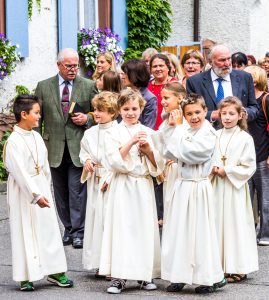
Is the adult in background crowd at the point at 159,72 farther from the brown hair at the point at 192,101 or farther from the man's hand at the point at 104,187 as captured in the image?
the brown hair at the point at 192,101

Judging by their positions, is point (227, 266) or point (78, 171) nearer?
point (227, 266)

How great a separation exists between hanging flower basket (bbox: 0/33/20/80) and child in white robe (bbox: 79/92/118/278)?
608cm

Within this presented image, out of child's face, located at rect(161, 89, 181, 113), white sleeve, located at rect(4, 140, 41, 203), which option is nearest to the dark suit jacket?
child's face, located at rect(161, 89, 181, 113)

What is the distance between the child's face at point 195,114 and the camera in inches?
314

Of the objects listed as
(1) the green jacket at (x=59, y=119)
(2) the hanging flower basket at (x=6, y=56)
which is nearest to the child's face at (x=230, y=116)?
(1) the green jacket at (x=59, y=119)

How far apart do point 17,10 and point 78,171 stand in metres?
6.08

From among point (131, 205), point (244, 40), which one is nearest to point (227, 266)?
point (131, 205)

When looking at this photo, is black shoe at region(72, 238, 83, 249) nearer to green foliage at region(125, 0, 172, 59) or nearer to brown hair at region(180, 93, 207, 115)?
brown hair at region(180, 93, 207, 115)

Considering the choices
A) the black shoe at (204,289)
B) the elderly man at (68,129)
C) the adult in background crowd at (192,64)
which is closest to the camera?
the black shoe at (204,289)

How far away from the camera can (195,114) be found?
7.98m

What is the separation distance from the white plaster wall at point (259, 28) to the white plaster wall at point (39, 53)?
8231 millimetres

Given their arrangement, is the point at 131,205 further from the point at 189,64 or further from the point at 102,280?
the point at 189,64

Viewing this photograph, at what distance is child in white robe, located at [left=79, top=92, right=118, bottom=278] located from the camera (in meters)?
8.58

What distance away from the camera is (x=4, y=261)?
9.31 meters
